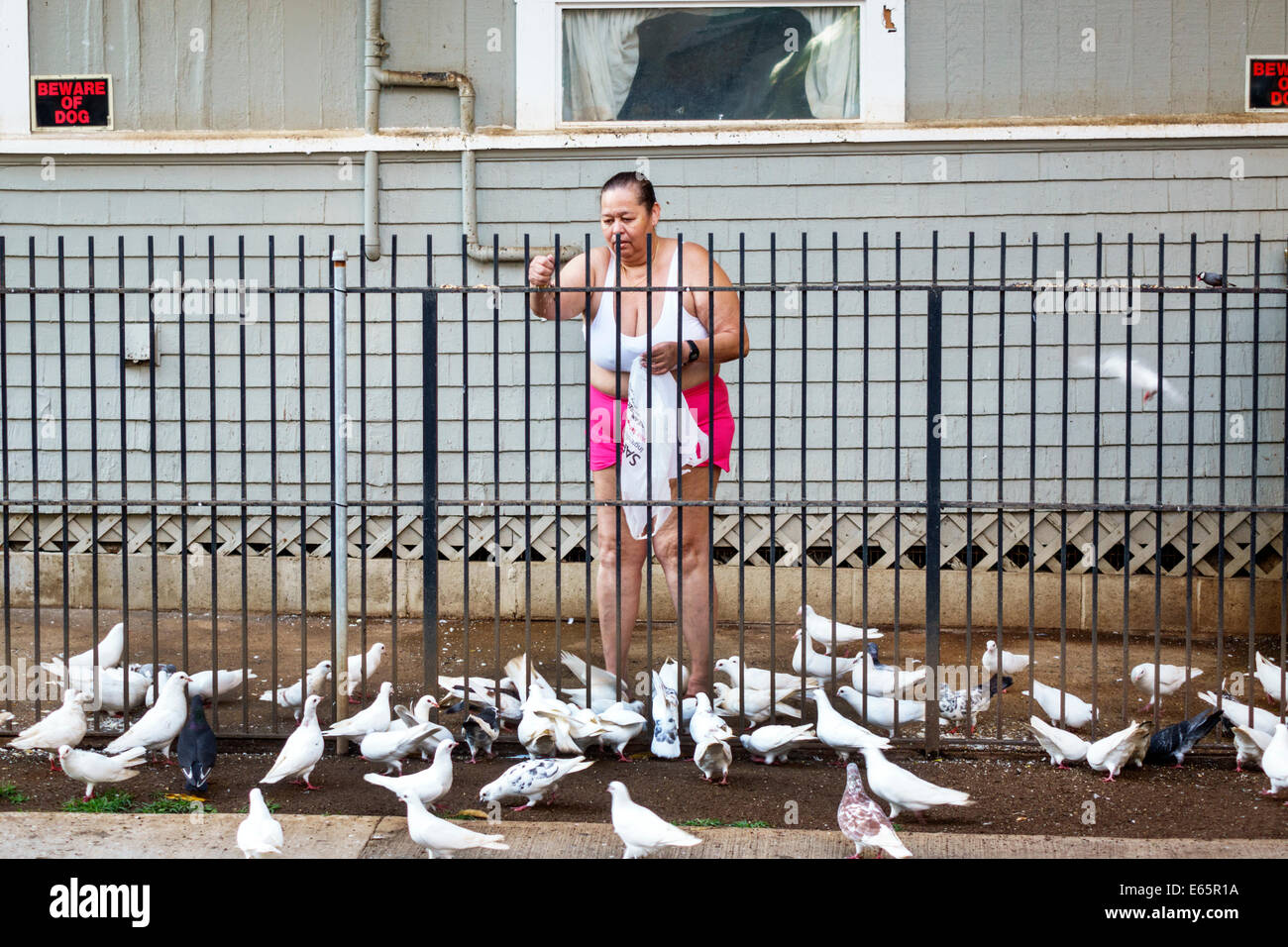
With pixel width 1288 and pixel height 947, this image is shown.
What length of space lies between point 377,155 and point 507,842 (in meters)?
5.03

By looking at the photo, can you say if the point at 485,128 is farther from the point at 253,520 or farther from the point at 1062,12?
the point at 1062,12

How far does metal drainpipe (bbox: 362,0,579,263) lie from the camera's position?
26.6 feet

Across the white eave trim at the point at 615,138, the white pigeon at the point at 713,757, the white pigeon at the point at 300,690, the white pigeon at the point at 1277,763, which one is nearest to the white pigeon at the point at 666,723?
the white pigeon at the point at 713,757

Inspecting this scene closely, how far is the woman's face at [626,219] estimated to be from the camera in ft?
19.4

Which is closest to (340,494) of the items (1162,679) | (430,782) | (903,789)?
(430,782)

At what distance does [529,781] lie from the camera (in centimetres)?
498

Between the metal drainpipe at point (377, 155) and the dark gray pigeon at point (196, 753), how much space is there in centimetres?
367

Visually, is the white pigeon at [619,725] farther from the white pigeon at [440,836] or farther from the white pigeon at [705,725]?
the white pigeon at [440,836]

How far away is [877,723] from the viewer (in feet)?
19.6

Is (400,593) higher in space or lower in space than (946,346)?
lower

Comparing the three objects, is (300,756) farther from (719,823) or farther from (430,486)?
(719,823)

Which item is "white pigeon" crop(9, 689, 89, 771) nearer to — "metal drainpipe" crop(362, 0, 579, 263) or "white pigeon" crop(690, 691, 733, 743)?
"white pigeon" crop(690, 691, 733, 743)

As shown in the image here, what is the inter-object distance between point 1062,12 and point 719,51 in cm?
207

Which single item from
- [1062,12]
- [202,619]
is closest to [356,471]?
[202,619]
